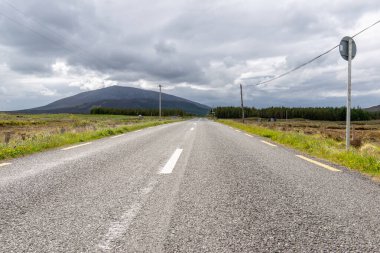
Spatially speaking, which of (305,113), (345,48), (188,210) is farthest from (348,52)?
(305,113)

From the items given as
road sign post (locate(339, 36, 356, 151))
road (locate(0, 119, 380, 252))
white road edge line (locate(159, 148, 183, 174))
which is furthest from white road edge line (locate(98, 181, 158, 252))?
road sign post (locate(339, 36, 356, 151))

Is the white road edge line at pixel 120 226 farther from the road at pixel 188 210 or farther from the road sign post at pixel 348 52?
the road sign post at pixel 348 52

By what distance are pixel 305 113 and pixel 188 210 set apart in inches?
6332

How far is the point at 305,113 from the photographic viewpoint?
503 ft

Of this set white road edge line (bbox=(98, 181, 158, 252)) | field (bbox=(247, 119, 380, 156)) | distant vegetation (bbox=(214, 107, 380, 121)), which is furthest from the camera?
distant vegetation (bbox=(214, 107, 380, 121))

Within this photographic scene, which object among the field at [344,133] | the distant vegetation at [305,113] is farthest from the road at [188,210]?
the distant vegetation at [305,113]

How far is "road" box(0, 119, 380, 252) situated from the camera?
8.82 feet

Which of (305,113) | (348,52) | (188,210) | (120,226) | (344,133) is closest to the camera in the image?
(120,226)

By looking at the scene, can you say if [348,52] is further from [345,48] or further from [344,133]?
[344,133]

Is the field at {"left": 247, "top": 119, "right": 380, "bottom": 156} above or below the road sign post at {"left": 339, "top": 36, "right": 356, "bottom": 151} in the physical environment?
Result: below

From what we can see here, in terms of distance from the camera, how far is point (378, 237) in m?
2.81

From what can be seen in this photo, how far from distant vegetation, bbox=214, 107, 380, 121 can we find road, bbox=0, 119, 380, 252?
12707cm

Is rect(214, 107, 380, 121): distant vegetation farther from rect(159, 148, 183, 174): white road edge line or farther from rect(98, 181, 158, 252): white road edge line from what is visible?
rect(98, 181, 158, 252): white road edge line

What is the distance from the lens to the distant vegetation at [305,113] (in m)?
144
